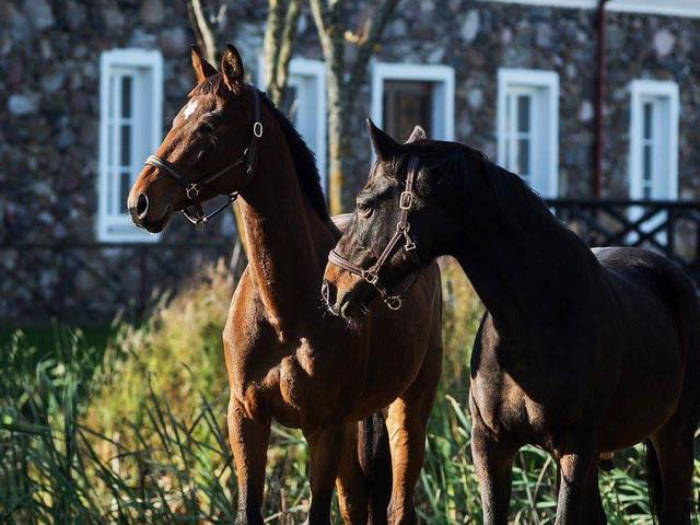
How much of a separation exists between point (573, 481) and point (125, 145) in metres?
13.4

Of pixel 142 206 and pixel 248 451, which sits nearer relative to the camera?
pixel 142 206

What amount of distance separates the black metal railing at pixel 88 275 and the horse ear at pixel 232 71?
446 inches

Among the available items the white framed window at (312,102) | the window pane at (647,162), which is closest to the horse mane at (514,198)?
the white framed window at (312,102)

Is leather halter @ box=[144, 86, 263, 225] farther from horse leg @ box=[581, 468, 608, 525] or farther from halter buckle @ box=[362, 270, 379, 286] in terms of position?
horse leg @ box=[581, 468, 608, 525]

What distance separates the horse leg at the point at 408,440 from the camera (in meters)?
5.85

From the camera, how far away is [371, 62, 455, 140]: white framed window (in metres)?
18.8

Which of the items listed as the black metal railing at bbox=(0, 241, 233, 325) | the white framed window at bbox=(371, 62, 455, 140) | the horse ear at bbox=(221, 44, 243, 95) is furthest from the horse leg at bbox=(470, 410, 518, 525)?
the white framed window at bbox=(371, 62, 455, 140)

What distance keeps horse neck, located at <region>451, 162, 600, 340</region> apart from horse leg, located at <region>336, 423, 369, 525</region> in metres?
1.37

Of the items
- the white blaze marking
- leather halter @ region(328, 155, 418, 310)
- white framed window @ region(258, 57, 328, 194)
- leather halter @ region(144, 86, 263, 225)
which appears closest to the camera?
leather halter @ region(328, 155, 418, 310)

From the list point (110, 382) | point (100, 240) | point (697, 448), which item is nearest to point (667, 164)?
point (100, 240)

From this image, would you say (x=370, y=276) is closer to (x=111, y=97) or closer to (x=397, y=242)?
(x=397, y=242)

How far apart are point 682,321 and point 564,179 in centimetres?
1515

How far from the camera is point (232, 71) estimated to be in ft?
16.3

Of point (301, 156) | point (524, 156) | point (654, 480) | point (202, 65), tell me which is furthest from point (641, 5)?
point (202, 65)
